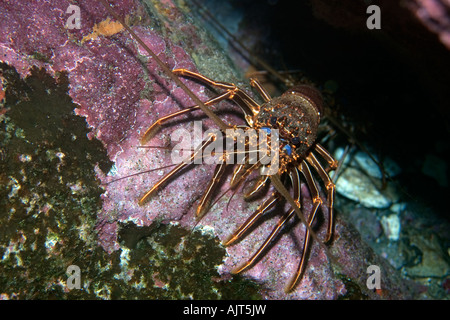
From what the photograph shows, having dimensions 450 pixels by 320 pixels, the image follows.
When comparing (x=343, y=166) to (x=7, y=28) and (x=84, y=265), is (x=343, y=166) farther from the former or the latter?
(x=7, y=28)

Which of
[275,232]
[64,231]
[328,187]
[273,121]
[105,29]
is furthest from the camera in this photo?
[328,187]

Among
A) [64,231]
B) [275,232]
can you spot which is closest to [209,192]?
[275,232]

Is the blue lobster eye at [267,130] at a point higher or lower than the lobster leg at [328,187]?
higher

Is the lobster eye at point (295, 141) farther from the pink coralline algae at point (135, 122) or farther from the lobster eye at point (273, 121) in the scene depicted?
the pink coralline algae at point (135, 122)

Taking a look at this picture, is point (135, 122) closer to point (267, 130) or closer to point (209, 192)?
point (209, 192)

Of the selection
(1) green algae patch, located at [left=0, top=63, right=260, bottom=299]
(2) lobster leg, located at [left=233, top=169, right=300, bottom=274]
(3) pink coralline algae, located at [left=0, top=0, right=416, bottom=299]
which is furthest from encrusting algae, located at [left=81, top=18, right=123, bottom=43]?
Result: (2) lobster leg, located at [left=233, top=169, right=300, bottom=274]

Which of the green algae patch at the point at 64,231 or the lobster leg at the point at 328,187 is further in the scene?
the lobster leg at the point at 328,187

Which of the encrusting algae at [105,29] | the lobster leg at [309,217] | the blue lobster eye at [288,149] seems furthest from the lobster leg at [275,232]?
the encrusting algae at [105,29]

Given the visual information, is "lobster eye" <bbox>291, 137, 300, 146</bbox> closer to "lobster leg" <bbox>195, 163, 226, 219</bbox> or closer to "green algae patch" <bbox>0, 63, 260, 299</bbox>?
"lobster leg" <bbox>195, 163, 226, 219</bbox>

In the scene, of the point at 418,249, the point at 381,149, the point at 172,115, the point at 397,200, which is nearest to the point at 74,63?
the point at 172,115
